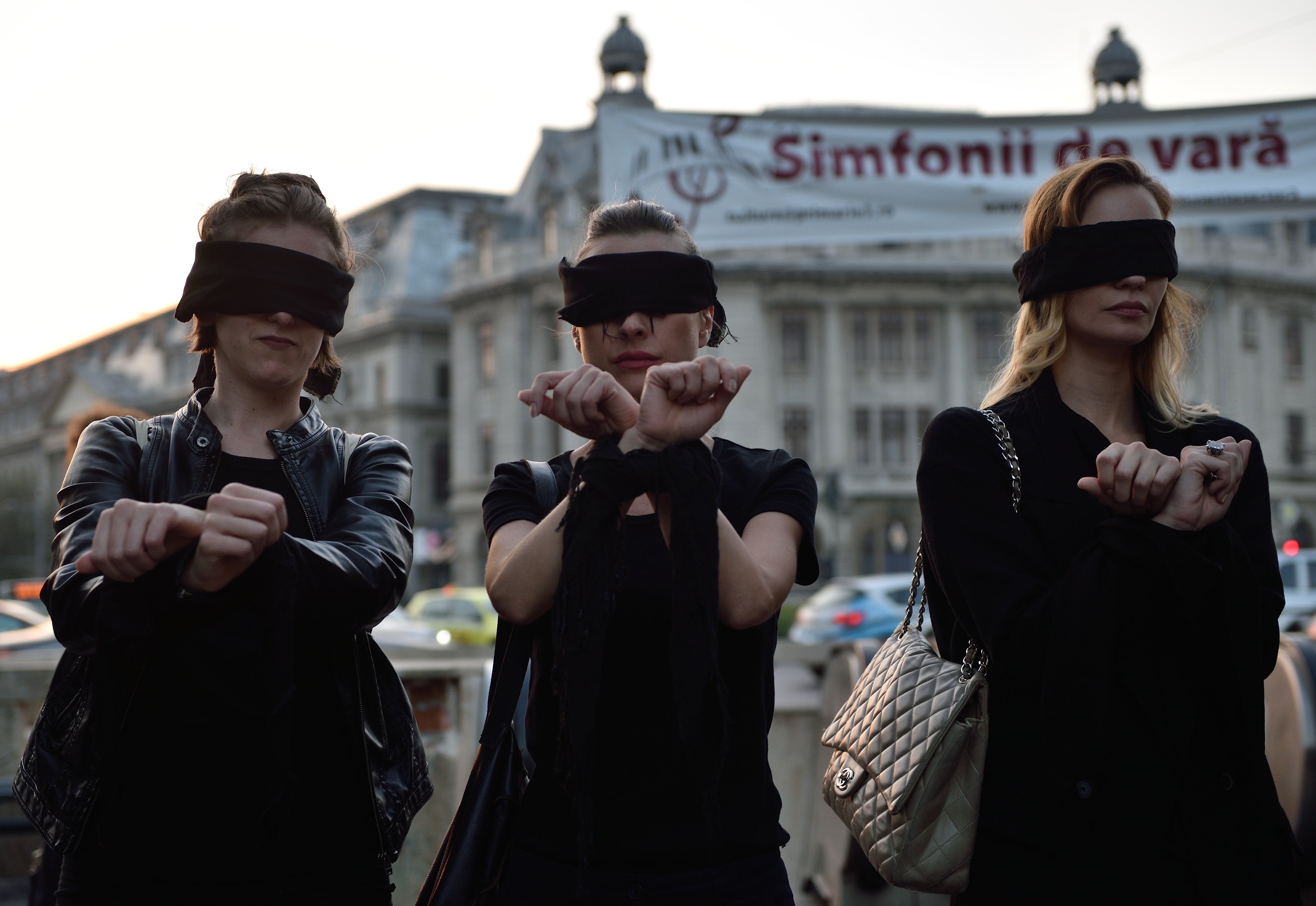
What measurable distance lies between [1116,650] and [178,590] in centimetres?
156

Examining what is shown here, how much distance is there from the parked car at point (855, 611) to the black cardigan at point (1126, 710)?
18323mm

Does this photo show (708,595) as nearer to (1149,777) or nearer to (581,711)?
(581,711)

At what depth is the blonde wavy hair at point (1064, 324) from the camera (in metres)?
2.76

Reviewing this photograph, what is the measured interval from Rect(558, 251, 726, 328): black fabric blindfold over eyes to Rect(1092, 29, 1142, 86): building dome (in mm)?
50094

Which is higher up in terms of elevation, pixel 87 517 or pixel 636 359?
pixel 636 359

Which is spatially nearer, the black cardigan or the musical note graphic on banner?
the black cardigan

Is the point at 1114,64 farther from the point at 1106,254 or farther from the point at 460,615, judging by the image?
the point at 1106,254

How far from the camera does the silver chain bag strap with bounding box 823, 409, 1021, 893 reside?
95.0 inches

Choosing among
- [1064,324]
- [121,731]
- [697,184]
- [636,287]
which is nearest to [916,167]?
[697,184]

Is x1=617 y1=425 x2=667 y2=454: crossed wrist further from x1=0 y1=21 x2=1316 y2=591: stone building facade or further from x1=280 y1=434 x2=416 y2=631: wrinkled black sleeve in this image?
x1=0 y1=21 x2=1316 y2=591: stone building facade

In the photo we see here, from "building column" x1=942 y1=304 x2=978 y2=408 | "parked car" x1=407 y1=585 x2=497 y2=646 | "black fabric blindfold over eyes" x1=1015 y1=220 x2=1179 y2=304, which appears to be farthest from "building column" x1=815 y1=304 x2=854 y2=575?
"black fabric blindfold over eyes" x1=1015 y1=220 x2=1179 y2=304

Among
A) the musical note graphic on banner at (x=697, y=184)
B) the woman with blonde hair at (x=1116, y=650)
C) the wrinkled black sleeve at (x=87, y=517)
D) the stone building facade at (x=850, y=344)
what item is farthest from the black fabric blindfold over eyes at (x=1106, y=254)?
the stone building facade at (x=850, y=344)

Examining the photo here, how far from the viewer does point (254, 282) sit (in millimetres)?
2445

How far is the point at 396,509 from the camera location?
2.49 meters
